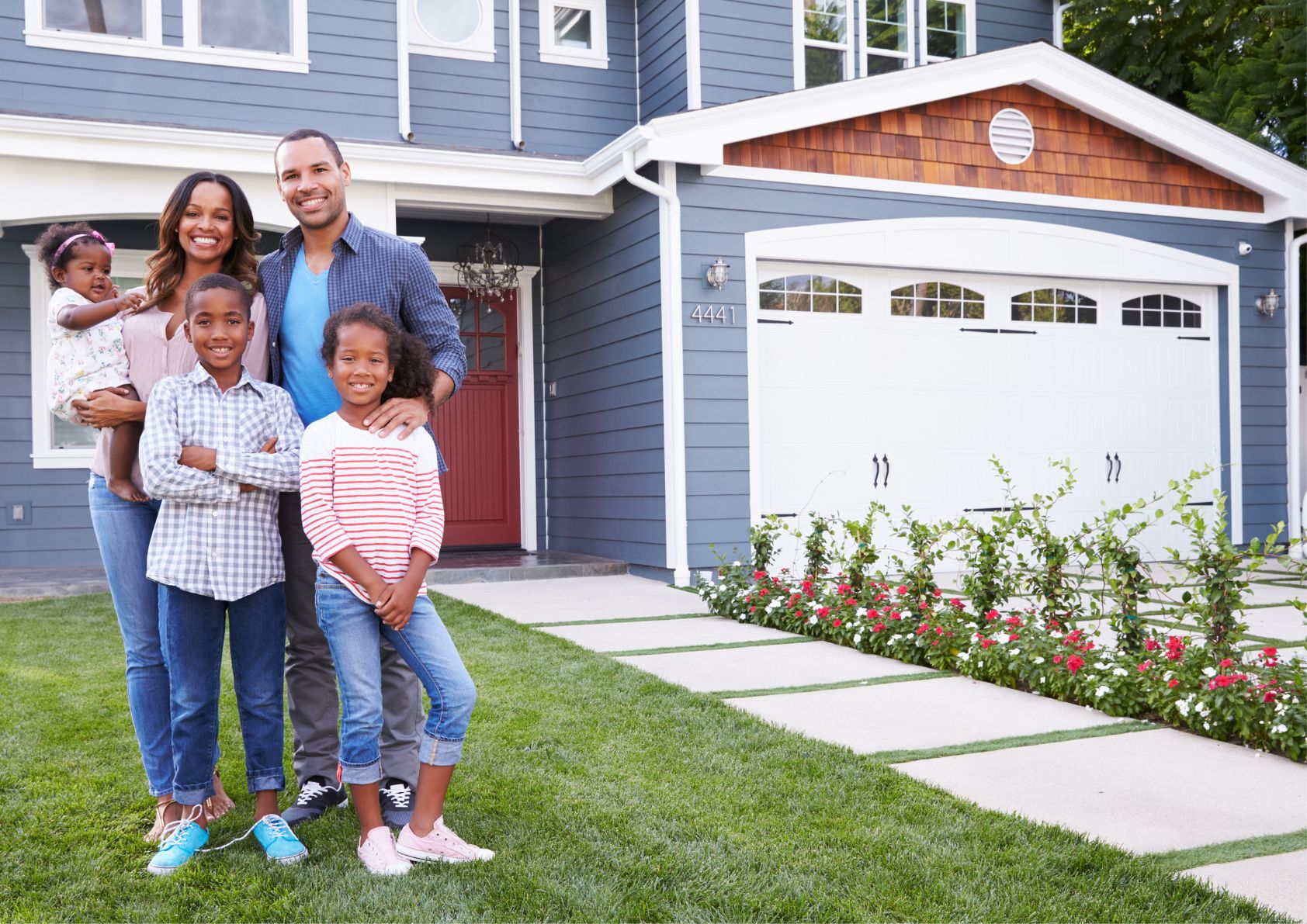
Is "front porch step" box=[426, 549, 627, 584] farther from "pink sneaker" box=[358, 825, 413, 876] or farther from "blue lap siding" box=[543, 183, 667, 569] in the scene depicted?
"pink sneaker" box=[358, 825, 413, 876]

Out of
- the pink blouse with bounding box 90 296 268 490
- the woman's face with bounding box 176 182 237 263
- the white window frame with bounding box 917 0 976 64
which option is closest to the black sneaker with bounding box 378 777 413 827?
the pink blouse with bounding box 90 296 268 490

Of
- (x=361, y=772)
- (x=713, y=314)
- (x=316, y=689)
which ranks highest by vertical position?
(x=713, y=314)

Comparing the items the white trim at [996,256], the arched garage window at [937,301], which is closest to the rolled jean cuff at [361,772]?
the white trim at [996,256]

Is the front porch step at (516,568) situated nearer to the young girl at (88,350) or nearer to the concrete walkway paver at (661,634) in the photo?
the concrete walkway paver at (661,634)

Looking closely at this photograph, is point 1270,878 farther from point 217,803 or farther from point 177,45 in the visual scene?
point 177,45

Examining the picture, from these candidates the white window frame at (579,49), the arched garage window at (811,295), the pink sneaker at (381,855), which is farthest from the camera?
the white window frame at (579,49)

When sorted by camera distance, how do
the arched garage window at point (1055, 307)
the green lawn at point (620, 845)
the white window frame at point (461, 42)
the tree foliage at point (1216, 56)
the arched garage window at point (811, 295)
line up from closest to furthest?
the green lawn at point (620, 845) → the arched garage window at point (811, 295) → the arched garage window at point (1055, 307) → the white window frame at point (461, 42) → the tree foliage at point (1216, 56)

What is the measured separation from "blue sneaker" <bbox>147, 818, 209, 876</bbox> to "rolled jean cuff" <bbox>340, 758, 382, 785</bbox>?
14.6 inches

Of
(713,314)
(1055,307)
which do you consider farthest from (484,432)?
(1055,307)

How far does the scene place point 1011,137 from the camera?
819 cm

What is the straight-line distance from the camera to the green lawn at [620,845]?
2.11 m

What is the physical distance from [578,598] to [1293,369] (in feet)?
21.1

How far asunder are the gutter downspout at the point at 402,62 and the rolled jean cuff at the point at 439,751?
6702 millimetres

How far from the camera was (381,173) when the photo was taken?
7.16 m
